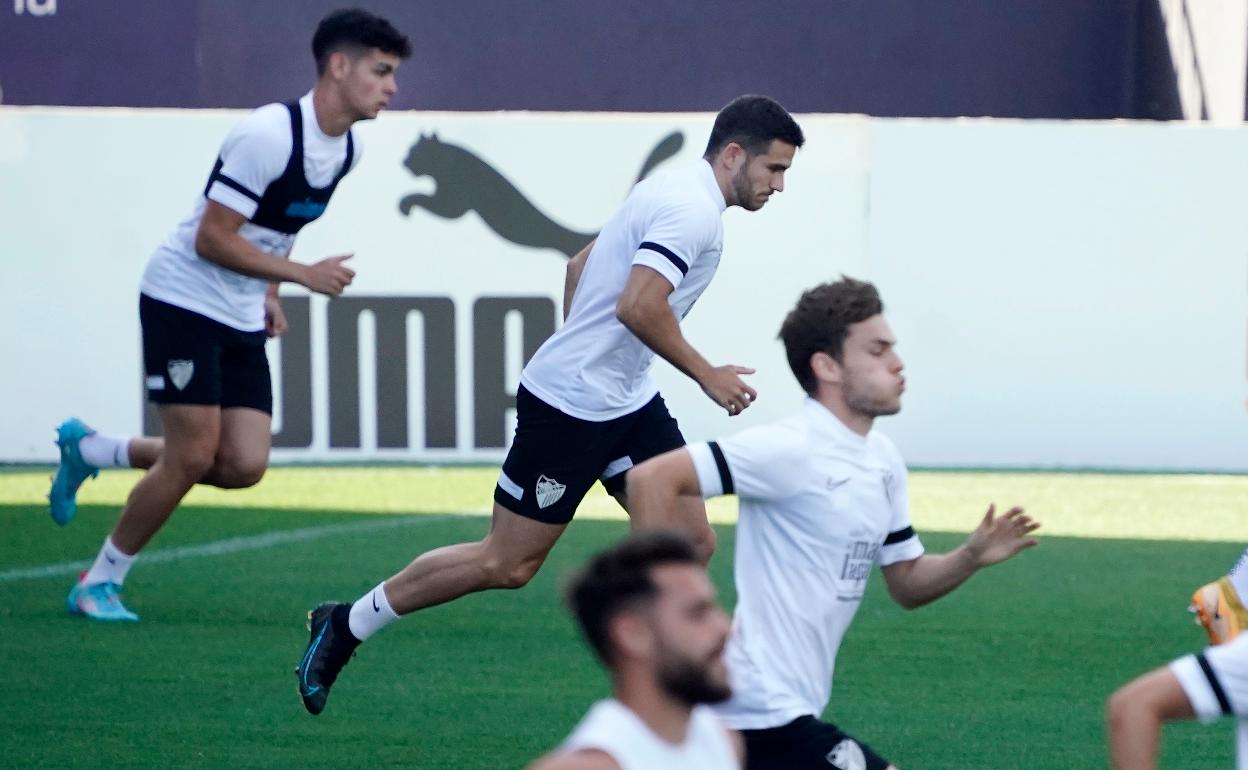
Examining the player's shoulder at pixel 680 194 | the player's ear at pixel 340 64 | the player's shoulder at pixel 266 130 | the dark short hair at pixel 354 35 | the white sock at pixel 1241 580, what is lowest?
the white sock at pixel 1241 580

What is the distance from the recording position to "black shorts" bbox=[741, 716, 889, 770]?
13.8 ft

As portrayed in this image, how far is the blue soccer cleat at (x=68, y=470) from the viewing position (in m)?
8.60

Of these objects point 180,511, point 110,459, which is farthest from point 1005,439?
point 110,459

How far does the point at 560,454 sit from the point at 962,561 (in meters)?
2.04

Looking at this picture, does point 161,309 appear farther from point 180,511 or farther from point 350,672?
point 180,511

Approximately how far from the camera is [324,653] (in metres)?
6.19

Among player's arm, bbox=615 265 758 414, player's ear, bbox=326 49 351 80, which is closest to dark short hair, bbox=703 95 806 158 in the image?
player's arm, bbox=615 265 758 414

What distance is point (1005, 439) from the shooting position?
1443 cm

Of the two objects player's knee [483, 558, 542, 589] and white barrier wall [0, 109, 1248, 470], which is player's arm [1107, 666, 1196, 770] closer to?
player's knee [483, 558, 542, 589]

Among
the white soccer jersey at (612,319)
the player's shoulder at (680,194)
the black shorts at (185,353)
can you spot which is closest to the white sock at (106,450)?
the black shorts at (185,353)

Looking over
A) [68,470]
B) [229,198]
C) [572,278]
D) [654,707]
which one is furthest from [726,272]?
[654,707]

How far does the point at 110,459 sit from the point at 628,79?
1102cm

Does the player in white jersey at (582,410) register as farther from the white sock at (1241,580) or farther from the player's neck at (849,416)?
the white sock at (1241,580)

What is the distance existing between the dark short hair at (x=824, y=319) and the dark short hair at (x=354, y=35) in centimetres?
310
